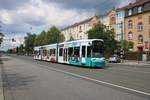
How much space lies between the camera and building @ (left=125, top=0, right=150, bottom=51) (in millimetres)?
73562

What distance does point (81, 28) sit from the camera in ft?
387

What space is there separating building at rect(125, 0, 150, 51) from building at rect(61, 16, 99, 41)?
21822mm

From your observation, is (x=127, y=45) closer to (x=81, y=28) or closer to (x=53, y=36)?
(x=81, y=28)

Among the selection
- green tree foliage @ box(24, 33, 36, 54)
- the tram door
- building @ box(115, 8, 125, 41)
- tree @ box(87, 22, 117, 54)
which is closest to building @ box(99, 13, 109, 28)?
building @ box(115, 8, 125, 41)

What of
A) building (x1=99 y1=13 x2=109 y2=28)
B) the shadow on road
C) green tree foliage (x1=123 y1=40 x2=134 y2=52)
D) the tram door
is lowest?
the shadow on road

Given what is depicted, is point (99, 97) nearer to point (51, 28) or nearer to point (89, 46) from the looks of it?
point (89, 46)

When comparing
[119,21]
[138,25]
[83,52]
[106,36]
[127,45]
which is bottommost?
[83,52]

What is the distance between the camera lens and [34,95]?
1237cm

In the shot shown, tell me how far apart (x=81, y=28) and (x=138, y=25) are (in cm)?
4253

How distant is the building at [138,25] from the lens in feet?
241

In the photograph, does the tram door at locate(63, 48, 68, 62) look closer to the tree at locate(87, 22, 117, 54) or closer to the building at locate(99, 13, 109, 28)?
the tree at locate(87, 22, 117, 54)

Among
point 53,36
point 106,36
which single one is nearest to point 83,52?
point 106,36

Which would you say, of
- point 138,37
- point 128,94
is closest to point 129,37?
point 138,37

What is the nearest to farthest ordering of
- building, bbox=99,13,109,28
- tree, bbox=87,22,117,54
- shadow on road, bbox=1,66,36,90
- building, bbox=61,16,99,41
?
shadow on road, bbox=1,66,36,90 → tree, bbox=87,22,117,54 → building, bbox=99,13,109,28 → building, bbox=61,16,99,41
